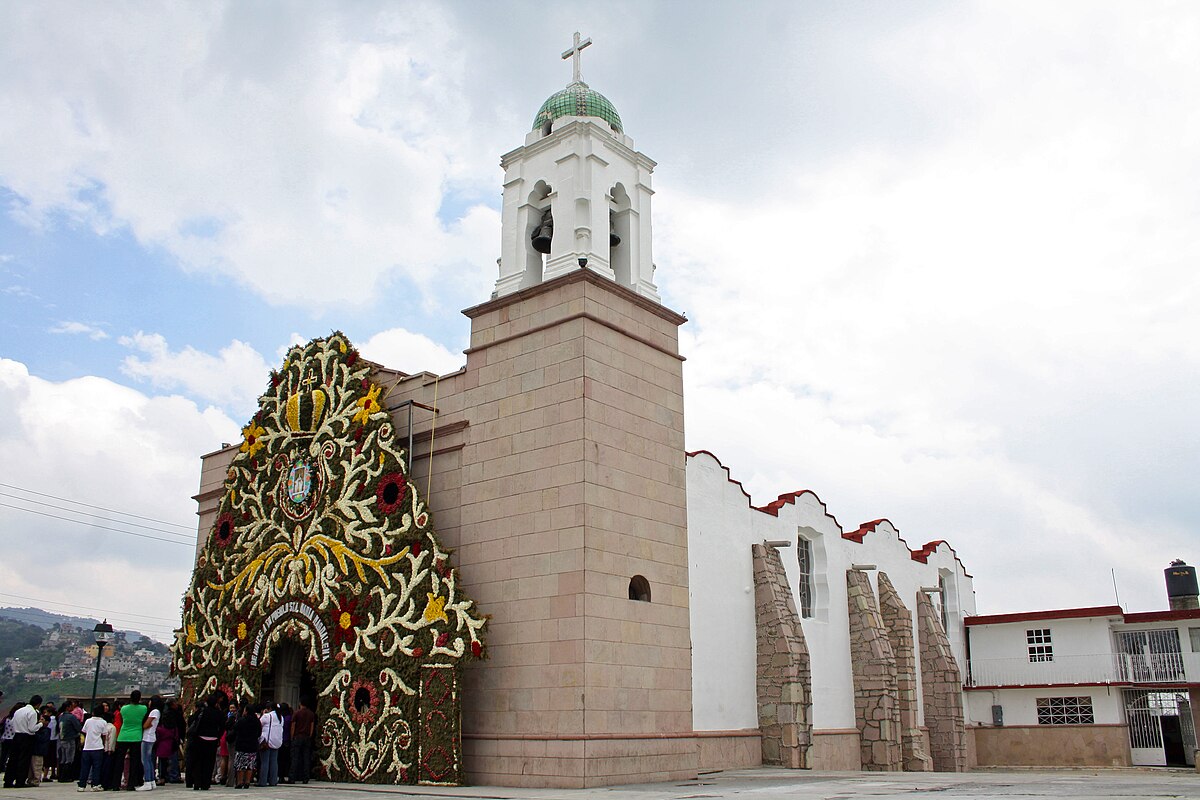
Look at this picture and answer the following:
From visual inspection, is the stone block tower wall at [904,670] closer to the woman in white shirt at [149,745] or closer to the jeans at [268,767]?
the jeans at [268,767]

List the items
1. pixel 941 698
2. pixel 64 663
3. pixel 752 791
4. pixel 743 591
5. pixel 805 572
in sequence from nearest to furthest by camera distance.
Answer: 1. pixel 752 791
2. pixel 743 591
3. pixel 805 572
4. pixel 941 698
5. pixel 64 663

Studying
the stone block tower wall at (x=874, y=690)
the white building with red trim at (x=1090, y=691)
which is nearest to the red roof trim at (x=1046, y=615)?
the white building with red trim at (x=1090, y=691)

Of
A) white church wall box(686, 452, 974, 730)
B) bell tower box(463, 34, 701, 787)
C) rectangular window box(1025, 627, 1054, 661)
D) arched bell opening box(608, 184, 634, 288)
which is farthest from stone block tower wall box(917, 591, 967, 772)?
arched bell opening box(608, 184, 634, 288)

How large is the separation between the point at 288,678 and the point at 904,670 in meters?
15.6

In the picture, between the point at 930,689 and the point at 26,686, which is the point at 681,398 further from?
the point at 26,686

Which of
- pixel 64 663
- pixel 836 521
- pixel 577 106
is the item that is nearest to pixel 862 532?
pixel 836 521

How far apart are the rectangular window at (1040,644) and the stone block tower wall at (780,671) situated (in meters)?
12.5

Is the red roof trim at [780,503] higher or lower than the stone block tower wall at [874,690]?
higher

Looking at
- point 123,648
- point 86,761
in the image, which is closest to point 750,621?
point 86,761

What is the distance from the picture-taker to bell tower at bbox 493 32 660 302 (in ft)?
65.2

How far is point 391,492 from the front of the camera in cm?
1908

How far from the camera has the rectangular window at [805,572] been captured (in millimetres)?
25250

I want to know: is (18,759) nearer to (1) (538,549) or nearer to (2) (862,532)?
(1) (538,549)

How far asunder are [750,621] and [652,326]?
6951 mm
